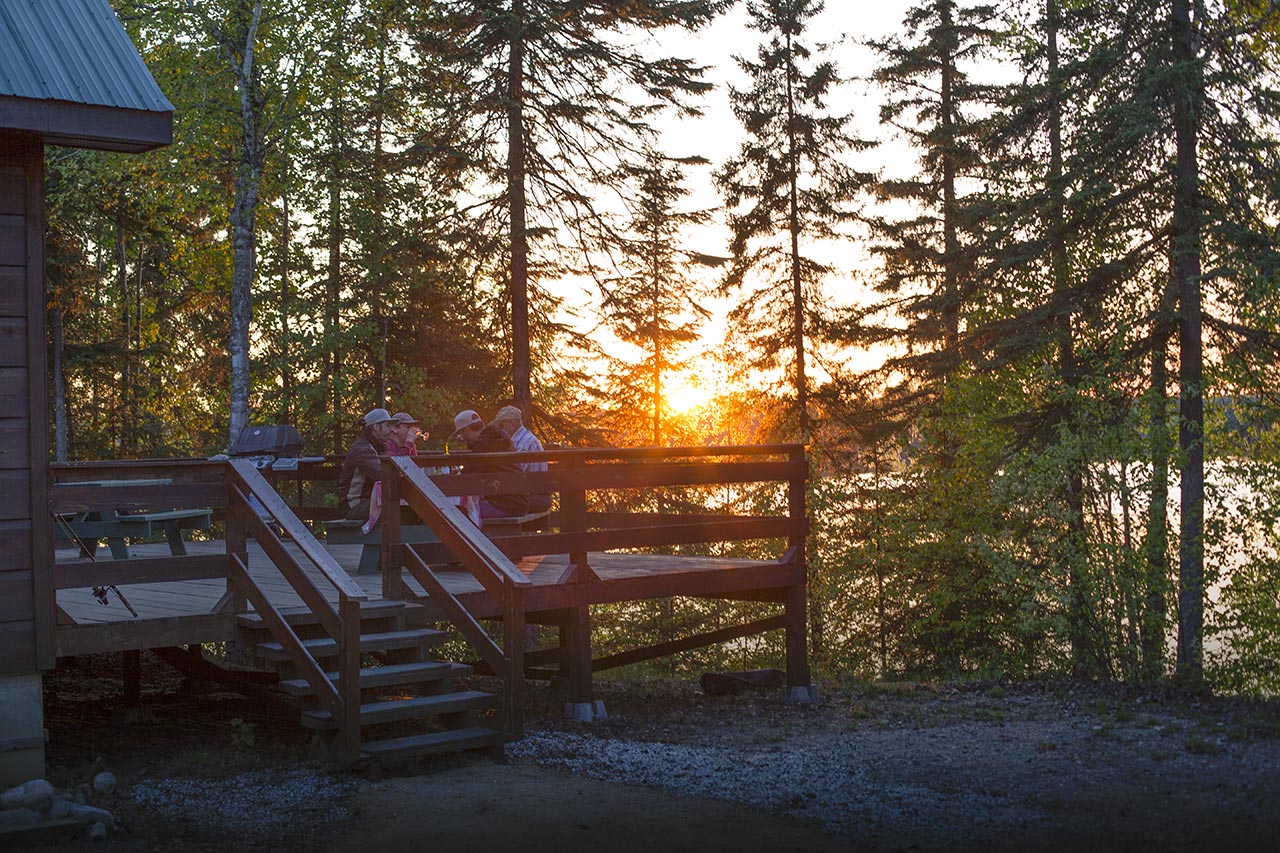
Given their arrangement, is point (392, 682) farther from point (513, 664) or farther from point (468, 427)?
point (468, 427)

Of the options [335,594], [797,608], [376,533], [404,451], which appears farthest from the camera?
[797,608]

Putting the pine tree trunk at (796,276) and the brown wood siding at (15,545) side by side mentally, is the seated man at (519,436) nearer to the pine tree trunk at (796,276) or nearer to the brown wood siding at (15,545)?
the brown wood siding at (15,545)

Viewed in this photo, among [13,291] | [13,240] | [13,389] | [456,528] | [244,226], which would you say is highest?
[244,226]

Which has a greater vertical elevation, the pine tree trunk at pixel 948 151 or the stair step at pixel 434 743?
the pine tree trunk at pixel 948 151

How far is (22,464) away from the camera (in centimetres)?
691

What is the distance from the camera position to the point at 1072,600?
12.4 metres

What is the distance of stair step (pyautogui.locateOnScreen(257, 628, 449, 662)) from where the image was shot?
7621 millimetres

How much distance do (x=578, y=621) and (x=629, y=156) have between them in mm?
11651

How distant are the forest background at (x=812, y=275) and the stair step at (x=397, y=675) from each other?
18.0 ft

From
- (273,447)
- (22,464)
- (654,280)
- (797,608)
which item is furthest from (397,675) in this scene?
(654,280)

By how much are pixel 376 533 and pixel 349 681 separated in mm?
2702

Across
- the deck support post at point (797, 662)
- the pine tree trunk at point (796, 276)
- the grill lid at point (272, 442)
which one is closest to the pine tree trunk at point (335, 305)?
the pine tree trunk at point (796, 276)

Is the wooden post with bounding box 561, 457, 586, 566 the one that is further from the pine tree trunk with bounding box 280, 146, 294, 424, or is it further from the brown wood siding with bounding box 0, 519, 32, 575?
the pine tree trunk with bounding box 280, 146, 294, 424

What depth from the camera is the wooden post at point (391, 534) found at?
8.52 m
